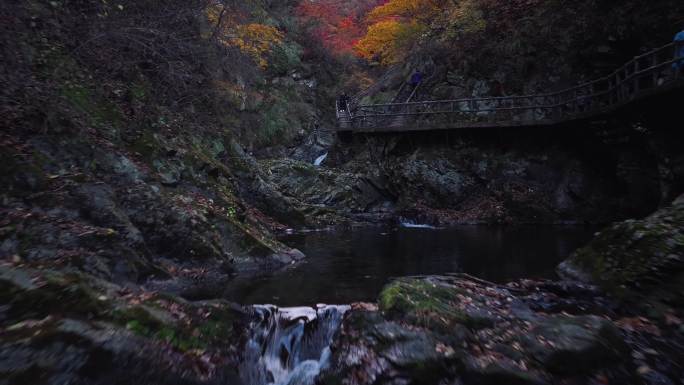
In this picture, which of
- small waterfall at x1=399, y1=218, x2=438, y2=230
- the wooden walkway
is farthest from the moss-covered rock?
small waterfall at x1=399, y1=218, x2=438, y2=230

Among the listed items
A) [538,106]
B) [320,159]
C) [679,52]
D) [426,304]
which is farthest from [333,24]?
[426,304]

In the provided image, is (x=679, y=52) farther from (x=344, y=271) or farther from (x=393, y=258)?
(x=344, y=271)

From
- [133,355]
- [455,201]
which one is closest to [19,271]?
[133,355]

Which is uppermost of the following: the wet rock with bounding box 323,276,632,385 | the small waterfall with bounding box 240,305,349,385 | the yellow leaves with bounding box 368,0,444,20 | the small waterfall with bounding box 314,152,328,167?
the yellow leaves with bounding box 368,0,444,20

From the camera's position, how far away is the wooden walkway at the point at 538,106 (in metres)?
12.4

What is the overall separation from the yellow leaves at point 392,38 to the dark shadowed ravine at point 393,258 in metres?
14.8

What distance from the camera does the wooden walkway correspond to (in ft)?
40.7

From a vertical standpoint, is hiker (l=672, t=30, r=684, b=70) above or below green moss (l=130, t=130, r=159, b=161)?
above

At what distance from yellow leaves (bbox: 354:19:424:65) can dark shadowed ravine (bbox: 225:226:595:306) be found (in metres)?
14.8

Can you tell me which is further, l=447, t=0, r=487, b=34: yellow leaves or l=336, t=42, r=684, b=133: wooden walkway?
l=447, t=0, r=487, b=34: yellow leaves

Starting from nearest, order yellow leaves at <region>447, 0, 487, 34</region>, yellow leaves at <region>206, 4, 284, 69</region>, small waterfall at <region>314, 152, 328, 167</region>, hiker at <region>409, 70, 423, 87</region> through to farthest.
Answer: yellow leaves at <region>206, 4, 284, 69</region> → yellow leaves at <region>447, 0, 487, 34</region> → hiker at <region>409, 70, 423, 87</region> → small waterfall at <region>314, 152, 328, 167</region>

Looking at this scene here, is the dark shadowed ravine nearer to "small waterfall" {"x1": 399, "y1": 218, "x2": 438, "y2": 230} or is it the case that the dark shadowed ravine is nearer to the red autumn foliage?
"small waterfall" {"x1": 399, "y1": 218, "x2": 438, "y2": 230}

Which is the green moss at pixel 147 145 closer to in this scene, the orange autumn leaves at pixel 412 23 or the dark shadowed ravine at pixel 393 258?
the dark shadowed ravine at pixel 393 258

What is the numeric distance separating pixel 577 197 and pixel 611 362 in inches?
566
